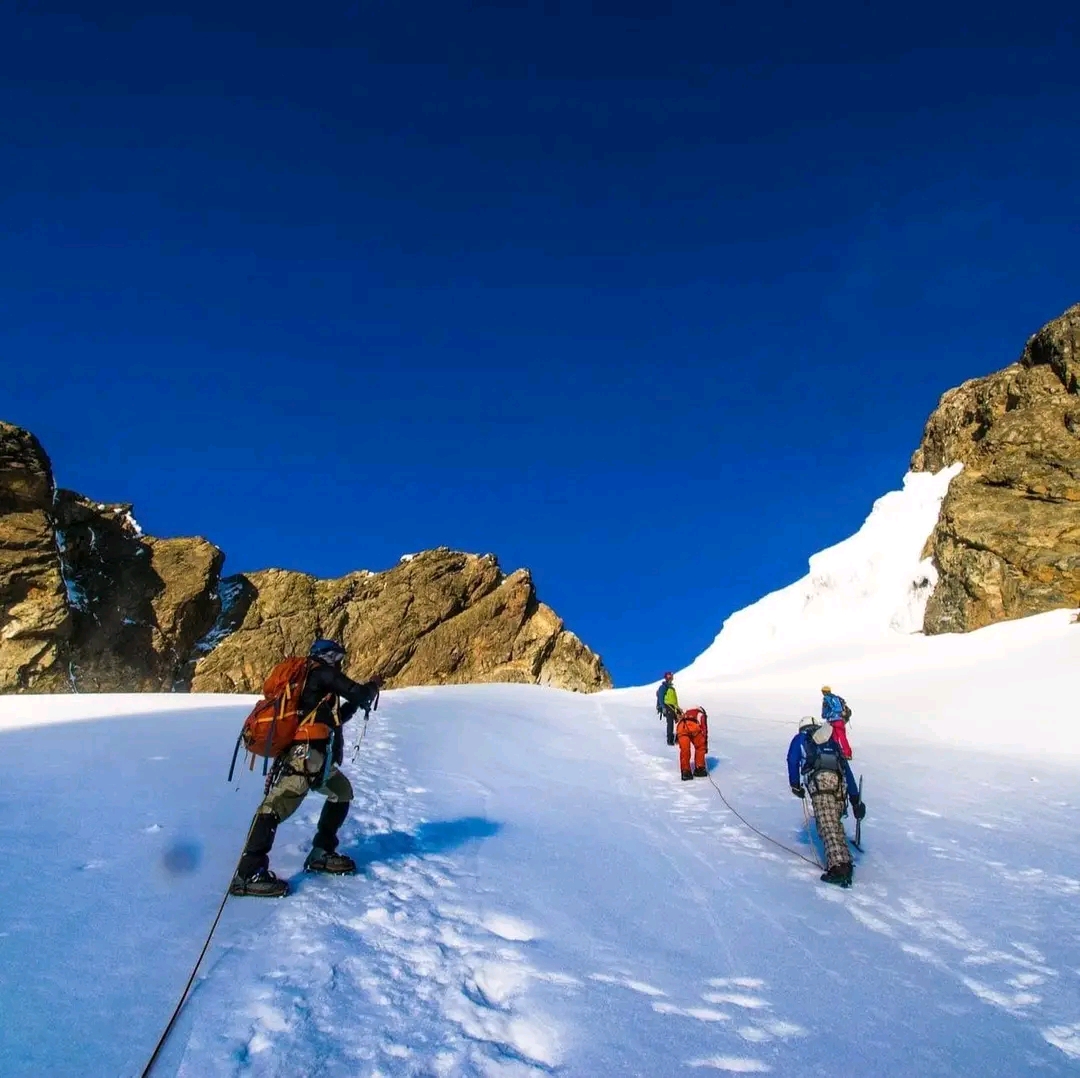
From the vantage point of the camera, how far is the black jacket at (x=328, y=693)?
5852mm

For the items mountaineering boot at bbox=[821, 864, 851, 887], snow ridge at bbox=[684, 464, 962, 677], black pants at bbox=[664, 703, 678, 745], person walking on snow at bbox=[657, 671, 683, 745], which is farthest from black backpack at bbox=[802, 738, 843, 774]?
snow ridge at bbox=[684, 464, 962, 677]

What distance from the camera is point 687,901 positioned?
651 cm

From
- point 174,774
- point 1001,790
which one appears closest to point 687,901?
point 174,774

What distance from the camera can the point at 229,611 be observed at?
7531 cm

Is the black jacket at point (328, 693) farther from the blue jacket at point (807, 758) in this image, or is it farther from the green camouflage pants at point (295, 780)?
the blue jacket at point (807, 758)

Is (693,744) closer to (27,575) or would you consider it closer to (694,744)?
Answer: (694,744)

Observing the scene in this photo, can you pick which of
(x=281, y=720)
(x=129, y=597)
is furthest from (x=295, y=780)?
(x=129, y=597)

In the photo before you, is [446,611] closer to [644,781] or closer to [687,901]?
[644,781]

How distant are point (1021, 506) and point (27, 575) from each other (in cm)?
7150

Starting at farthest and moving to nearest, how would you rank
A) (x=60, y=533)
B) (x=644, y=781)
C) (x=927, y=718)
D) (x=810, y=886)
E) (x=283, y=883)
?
(x=60, y=533)
(x=927, y=718)
(x=644, y=781)
(x=810, y=886)
(x=283, y=883)

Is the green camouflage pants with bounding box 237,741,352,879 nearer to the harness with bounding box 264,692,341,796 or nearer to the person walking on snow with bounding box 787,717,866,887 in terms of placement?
the harness with bounding box 264,692,341,796

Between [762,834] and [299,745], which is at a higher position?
[299,745]

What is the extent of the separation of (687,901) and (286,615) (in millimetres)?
74113

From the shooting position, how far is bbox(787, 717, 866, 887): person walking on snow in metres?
7.37
